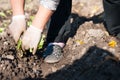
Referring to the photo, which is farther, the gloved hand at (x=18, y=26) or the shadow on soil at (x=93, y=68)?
the shadow on soil at (x=93, y=68)

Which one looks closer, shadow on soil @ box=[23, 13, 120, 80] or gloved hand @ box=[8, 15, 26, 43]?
gloved hand @ box=[8, 15, 26, 43]

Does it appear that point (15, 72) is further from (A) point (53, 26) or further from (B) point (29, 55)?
(A) point (53, 26)

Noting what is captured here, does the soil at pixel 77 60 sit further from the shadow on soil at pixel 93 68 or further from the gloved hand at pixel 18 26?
the gloved hand at pixel 18 26

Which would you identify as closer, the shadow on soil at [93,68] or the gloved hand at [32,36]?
the gloved hand at [32,36]

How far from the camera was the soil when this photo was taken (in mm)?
3168

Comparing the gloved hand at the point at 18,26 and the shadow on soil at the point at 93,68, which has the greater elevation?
the gloved hand at the point at 18,26

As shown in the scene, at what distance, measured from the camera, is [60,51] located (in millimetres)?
3557

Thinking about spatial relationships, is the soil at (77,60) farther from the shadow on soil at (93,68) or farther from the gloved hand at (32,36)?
the gloved hand at (32,36)

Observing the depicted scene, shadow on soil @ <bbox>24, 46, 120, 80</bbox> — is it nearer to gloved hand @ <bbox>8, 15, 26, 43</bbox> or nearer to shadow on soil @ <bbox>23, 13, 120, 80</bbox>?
shadow on soil @ <bbox>23, 13, 120, 80</bbox>

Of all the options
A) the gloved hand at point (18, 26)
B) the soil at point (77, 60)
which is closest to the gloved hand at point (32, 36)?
the gloved hand at point (18, 26)

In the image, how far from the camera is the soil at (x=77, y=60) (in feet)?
10.4

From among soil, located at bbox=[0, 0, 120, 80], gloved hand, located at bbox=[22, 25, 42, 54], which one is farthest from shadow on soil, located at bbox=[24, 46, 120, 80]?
gloved hand, located at bbox=[22, 25, 42, 54]

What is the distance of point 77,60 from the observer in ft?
11.3

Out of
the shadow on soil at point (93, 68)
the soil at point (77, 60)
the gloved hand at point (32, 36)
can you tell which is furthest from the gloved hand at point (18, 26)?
the shadow on soil at point (93, 68)
